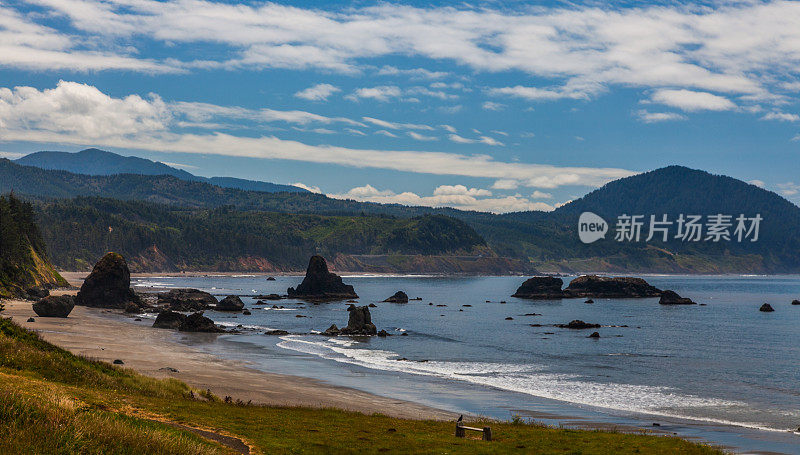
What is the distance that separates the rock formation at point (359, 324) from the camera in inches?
3161

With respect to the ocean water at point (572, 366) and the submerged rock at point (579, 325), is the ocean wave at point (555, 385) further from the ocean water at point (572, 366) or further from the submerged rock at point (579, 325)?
the submerged rock at point (579, 325)

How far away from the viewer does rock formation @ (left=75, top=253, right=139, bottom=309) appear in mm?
99562

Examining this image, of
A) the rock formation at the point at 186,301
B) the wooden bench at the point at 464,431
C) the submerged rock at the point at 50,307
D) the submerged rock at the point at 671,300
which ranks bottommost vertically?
the rock formation at the point at 186,301

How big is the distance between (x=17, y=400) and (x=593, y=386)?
40.1 m

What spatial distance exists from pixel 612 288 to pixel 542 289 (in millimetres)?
22276

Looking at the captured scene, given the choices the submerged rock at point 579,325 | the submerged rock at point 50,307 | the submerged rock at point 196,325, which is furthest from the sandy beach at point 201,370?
the submerged rock at point 579,325

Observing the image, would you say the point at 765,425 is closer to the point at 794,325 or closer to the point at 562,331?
the point at 562,331

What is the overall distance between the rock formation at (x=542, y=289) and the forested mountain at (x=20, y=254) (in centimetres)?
11916

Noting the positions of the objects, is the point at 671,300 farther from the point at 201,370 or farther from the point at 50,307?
the point at 201,370

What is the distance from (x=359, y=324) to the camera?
3194 inches

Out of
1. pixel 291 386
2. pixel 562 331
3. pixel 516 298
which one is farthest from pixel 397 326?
pixel 516 298

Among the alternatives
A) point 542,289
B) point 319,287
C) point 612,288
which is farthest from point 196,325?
point 612,288

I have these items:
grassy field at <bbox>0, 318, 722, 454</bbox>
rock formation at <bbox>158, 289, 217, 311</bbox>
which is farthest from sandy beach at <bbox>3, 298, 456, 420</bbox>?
rock formation at <bbox>158, 289, 217, 311</bbox>

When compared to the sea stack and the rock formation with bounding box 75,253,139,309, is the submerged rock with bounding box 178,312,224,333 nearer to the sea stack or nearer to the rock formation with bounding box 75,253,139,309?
the rock formation with bounding box 75,253,139,309
